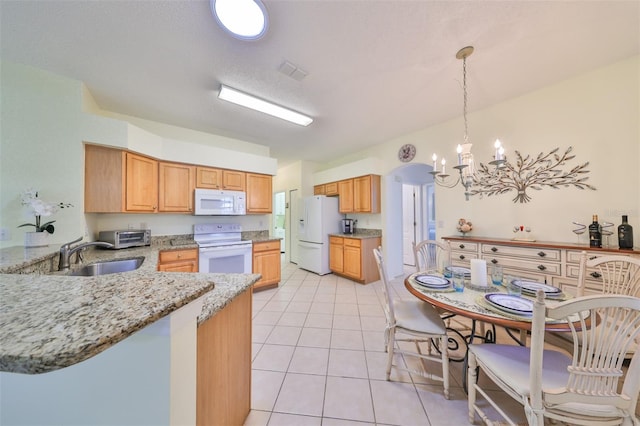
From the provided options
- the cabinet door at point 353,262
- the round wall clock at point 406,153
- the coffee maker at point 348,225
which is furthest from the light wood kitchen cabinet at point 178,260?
the round wall clock at point 406,153

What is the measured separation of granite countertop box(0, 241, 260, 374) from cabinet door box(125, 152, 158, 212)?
2.26 meters

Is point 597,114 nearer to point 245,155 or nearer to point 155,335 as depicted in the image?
point 155,335

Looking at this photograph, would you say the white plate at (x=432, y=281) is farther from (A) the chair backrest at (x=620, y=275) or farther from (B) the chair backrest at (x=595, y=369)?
(A) the chair backrest at (x=620, y=275)

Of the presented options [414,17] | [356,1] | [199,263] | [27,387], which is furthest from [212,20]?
[199,263]

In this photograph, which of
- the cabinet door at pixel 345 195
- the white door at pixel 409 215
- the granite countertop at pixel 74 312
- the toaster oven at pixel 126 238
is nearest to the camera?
the granite countertop at pixel 74 312

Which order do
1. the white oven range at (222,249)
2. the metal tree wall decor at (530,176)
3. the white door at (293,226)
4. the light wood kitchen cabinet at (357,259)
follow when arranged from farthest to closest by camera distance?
1. the white door at (293,226)
2. the light wood kitchen cabinet at (357,259)
3. the white oven range at (222,249)
4. the metal tree wall decor at (530,176)

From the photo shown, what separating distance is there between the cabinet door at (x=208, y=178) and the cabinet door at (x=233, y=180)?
8 cm

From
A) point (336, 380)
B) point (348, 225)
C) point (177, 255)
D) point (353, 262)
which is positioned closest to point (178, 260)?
point (177, 255)

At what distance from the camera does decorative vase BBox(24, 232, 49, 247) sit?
6.13ft

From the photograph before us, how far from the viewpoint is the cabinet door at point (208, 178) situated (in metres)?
3.31

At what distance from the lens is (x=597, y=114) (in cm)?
222

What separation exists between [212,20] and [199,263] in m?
2.70

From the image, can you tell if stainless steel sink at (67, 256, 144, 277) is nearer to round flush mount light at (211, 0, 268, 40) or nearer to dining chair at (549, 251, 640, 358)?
round flush mount light at (211, 0, 268, 40)

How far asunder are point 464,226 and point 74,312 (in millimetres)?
3709
